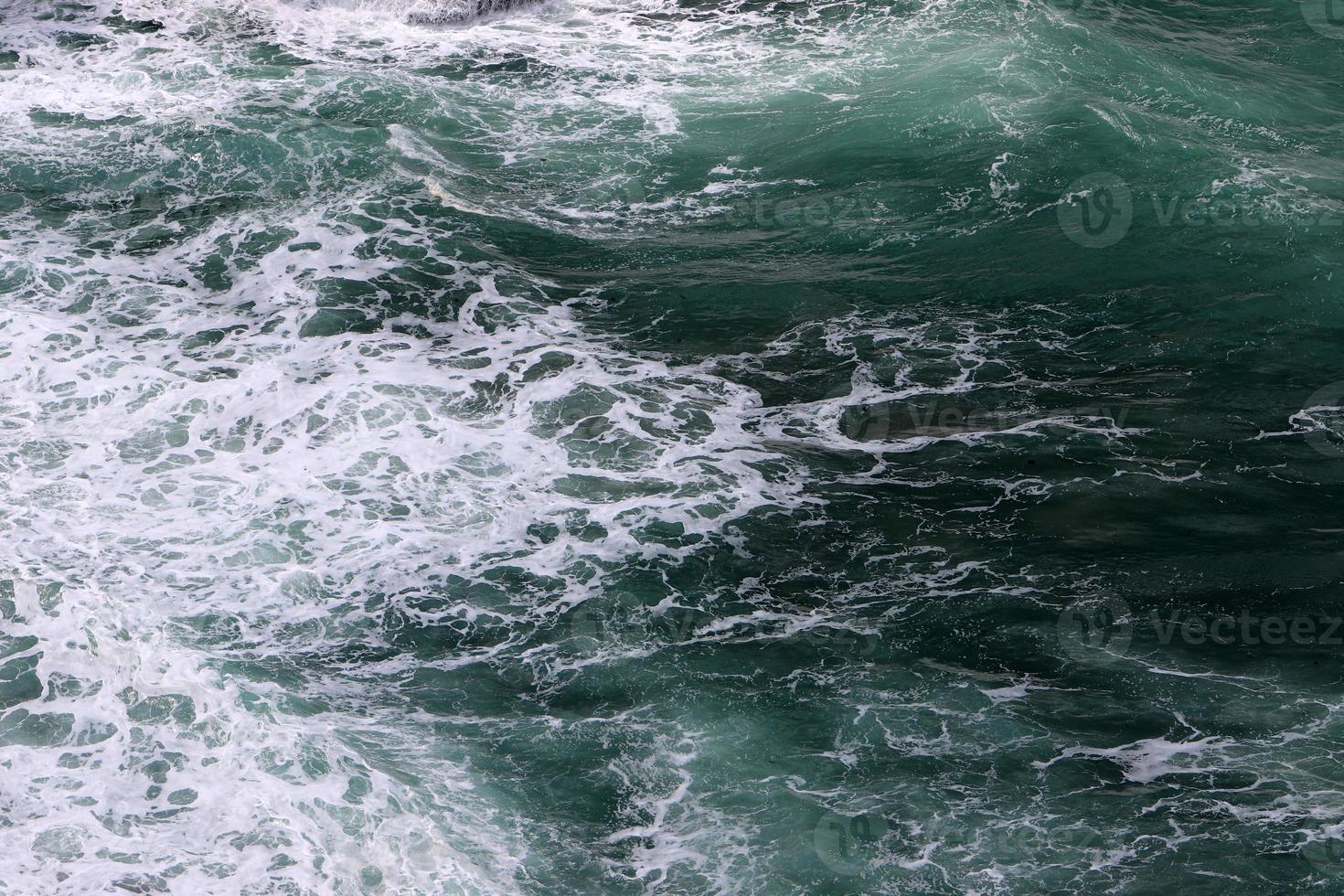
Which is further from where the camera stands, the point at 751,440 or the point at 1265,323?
the point at 1265,323

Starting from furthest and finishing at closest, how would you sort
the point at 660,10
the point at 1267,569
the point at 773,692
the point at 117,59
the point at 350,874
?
the point at 660,10 → the point at 117,59 → the point at 1267,569 → the point at 773,692 → the point at 350,874

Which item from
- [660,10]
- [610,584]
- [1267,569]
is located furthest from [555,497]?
[660,10]

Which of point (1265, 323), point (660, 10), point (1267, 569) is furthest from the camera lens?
point (660, 10)

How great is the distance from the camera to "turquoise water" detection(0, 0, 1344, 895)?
11.5 m

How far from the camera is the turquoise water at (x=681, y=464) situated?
11.5 meters

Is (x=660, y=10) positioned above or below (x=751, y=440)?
above

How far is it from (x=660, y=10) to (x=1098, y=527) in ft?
54.1

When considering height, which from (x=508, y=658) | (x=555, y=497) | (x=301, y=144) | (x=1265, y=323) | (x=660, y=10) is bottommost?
(x=508, y=658)

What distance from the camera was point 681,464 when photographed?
50.6ft

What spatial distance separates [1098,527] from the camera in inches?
560

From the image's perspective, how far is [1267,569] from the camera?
13.7m

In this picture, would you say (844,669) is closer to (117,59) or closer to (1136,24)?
(1136,24)

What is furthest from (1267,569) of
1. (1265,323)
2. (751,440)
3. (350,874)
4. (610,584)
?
(350,874)

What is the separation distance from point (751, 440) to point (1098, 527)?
163 inches
